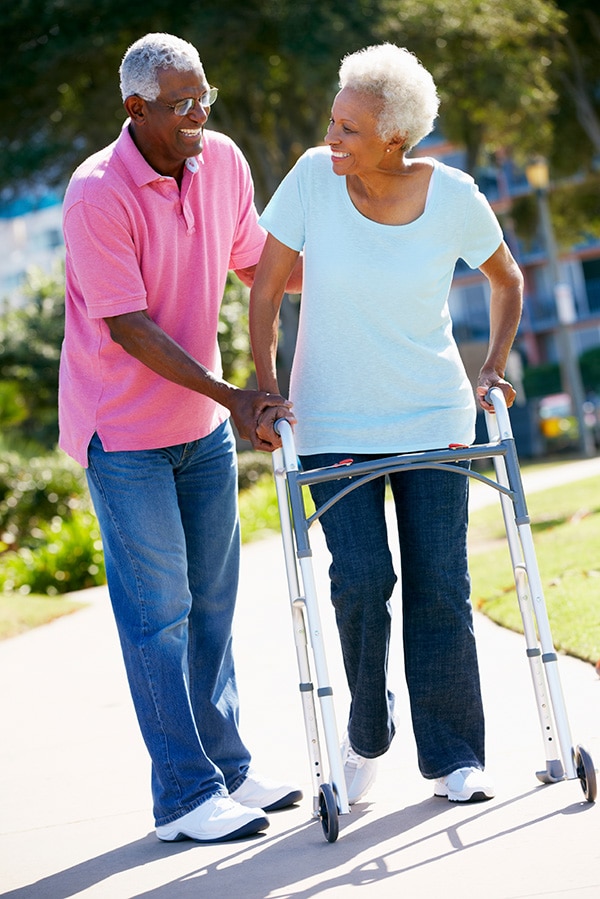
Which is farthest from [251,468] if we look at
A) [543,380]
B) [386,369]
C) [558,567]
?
[543,380]

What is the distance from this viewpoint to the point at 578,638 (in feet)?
18.1

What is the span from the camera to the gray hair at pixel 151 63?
364cm

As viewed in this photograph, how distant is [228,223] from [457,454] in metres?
1.06

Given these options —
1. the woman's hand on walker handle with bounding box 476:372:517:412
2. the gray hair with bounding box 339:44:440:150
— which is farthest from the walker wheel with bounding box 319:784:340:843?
the gray hair with bounding box 339:44:440:150

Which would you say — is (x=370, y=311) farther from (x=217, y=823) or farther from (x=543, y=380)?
(x=543, y=380)

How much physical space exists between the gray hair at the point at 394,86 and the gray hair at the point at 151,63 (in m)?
0.43

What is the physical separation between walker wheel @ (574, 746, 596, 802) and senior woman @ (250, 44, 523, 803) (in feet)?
1.07

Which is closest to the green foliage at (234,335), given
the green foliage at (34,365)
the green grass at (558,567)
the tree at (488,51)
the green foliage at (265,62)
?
the green foliage at (34,365)

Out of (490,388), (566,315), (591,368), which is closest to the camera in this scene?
(490,388)

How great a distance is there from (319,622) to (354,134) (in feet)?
4.33

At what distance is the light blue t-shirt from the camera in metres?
3.63

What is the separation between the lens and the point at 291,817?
3770 mm

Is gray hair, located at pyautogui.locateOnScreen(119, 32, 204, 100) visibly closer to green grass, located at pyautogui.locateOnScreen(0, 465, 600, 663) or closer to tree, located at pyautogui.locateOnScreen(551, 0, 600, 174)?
green grass, located at pyautogui.locateOnScreen(0, 465, 600, 663)

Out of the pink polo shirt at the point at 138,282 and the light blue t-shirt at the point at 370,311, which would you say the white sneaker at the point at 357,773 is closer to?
the light blue t-shirt at the point at 370,311
